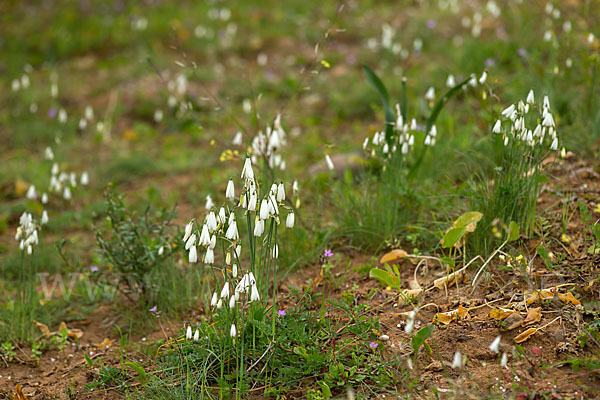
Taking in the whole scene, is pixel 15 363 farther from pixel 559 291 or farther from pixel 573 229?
pixel 573 229

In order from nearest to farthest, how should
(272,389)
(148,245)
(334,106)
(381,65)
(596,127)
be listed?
(272,389)
(148,245)
(596,127)
(334,106)
(381,65)

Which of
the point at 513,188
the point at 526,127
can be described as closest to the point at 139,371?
the point at 513,188

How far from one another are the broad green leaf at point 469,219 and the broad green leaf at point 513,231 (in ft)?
0.55

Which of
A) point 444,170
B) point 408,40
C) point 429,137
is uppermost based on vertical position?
point 408,40

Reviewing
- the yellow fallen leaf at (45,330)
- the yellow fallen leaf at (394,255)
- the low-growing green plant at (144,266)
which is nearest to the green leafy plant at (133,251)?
the low-growing green plant at (144,266)

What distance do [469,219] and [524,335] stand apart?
74 cm

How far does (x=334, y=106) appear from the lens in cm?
648

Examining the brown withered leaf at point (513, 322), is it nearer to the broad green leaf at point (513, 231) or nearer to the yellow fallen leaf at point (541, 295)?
the yellow fallen leaf at point (541, 295)

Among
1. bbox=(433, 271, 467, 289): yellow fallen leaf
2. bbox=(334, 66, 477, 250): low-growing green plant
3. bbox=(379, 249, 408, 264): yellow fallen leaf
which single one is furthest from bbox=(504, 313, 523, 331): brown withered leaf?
bbox=(334, 66, 477, 250): low-growing green plant

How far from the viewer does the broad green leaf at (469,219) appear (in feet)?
10.1

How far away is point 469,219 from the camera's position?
3.11m

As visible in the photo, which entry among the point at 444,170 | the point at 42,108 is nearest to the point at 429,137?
the point at 444,170

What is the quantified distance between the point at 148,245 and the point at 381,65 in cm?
457

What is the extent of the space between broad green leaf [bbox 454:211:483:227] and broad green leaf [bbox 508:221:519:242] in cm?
17
